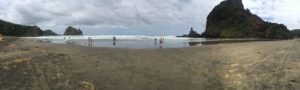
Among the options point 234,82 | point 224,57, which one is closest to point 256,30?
point 224,57

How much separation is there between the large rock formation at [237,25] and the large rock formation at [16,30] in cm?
5851

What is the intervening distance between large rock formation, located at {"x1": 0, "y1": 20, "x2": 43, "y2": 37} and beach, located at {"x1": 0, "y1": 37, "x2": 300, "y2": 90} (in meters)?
95.3

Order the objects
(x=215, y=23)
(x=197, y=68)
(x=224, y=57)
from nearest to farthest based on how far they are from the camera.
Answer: (x=197, y=68)
(x=224, y=57)
(x=215, y=23)

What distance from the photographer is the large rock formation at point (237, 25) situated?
3789 inches

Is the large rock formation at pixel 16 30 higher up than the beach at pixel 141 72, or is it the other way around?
the large rock formation at pixel 16 30

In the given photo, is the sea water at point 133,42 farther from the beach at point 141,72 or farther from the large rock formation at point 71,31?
the large rock formation at point 71,31

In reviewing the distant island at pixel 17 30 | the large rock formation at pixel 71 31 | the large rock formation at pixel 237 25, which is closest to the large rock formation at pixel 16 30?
the distant island at pixel 17 30

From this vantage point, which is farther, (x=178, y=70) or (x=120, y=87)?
(x=178, y=70)

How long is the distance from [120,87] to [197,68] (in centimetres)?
519

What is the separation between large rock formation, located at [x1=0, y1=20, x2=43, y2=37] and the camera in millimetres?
115613

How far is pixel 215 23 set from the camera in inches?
4601

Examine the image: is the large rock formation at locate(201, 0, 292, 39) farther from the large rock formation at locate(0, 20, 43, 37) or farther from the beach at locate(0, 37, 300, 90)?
the beach at locate(0, 37, 300, 90)

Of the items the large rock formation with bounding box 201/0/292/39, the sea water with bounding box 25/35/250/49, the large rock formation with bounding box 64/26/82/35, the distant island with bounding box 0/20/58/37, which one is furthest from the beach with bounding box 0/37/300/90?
the large rock formation with bounding box 64/26/82/35

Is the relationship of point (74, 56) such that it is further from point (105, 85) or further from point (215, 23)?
point (215, 23)
